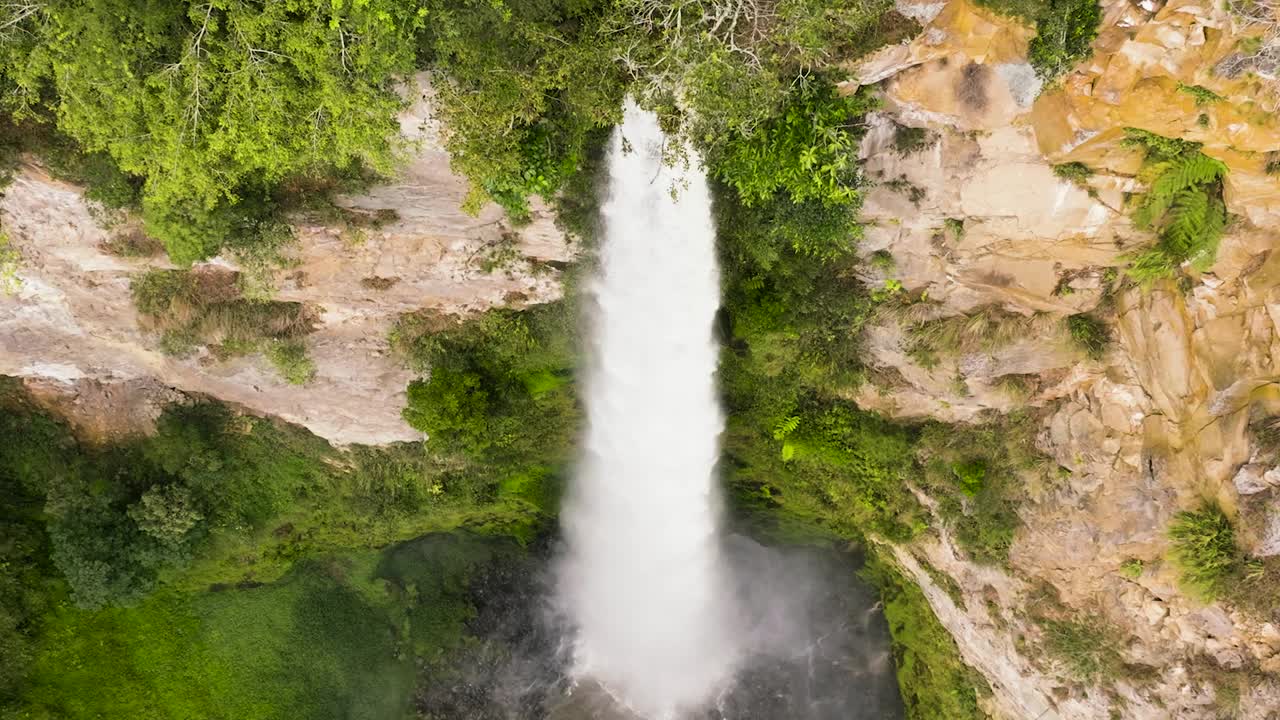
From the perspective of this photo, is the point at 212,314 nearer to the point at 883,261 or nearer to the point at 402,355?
the point at 402,355

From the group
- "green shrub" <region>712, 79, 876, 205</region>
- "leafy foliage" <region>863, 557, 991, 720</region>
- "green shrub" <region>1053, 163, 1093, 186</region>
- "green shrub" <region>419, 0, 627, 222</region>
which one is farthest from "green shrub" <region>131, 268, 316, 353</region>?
"leafy foliage" <region>863, 557, 991, 720</region>

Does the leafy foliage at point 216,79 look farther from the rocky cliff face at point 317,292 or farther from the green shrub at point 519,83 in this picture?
the rocky cliff face at point 317,292

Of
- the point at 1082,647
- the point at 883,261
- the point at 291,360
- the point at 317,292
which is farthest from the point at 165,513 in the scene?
the point at 1082,647

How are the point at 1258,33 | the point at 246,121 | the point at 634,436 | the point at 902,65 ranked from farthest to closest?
the point at 634,436, the point at 902,65, the point at 246,121, the point at 1258,33

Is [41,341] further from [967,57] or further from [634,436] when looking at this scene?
[967,57]

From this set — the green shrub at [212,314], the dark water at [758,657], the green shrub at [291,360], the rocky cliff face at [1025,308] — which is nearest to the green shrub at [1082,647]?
the rocky cliff face at [1025,308]

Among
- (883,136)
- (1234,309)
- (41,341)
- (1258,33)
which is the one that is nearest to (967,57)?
(883,136)
